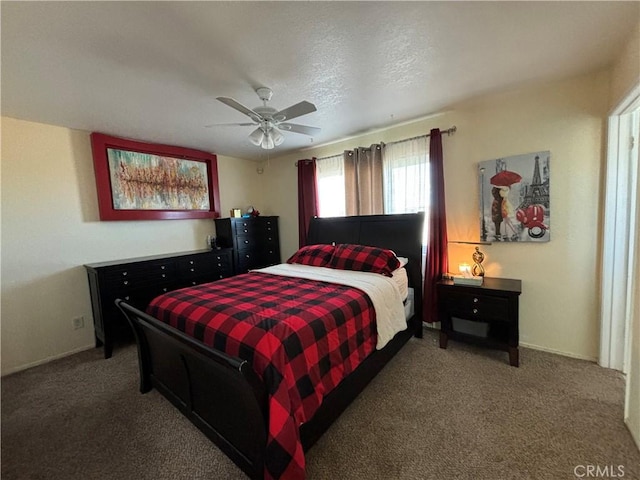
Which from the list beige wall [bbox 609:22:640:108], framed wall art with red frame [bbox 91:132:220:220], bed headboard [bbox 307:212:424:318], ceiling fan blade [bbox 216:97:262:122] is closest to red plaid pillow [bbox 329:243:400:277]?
bed headboard [bbox 307:212:424:318]

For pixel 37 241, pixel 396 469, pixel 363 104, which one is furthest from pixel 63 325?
pixel 363 104

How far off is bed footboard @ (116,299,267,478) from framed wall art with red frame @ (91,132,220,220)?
5.99 ft

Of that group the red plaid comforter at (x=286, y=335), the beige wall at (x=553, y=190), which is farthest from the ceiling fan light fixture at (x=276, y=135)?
the beige wall at (x=553, y=190)

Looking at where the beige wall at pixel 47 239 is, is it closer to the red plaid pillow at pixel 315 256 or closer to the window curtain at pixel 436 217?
the red plaid pillow at pixel 315 256

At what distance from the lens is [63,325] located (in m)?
2.94

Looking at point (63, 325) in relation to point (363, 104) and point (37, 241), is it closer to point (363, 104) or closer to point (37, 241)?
point (37, 241)

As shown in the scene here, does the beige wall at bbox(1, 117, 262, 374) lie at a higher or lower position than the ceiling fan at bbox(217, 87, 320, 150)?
lower

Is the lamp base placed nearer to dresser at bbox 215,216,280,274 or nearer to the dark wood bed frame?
the dark wood bed frame

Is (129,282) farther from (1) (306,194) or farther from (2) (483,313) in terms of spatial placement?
(2) (483,313)

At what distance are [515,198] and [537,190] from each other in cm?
18

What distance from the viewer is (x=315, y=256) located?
327 cm

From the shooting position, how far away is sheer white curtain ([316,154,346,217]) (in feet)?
12.9

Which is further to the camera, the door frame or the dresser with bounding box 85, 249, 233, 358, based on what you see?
the dresser with bounding box 85, 249, 233, 358

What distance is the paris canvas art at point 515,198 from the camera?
Answer: 2518mm
